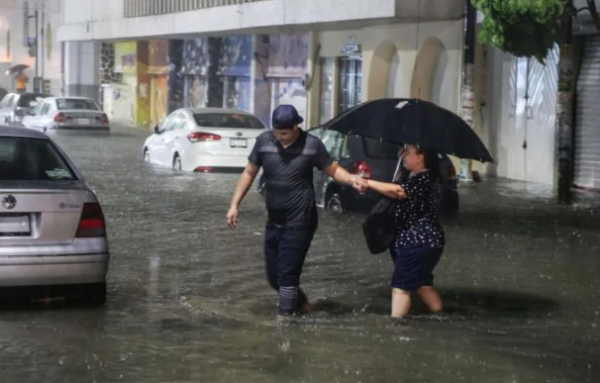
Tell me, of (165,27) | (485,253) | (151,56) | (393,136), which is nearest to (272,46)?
(165,27)

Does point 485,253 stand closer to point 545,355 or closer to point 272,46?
point 545,355

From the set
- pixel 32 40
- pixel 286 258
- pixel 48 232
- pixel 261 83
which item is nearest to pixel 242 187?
pixel 286 258

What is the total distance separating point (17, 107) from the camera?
36.2 meters

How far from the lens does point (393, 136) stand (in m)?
10.3

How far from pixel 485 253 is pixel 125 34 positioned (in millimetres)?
31604

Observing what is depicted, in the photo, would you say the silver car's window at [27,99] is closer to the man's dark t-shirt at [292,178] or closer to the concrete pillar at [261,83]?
the concrete pillar at [261,83]

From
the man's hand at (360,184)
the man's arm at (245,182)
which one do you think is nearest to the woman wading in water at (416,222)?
the man's hand at (360,184)

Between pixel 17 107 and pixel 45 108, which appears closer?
pixel 45 108

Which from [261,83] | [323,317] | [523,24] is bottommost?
[323,317]

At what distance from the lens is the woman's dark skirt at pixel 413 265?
340 inches

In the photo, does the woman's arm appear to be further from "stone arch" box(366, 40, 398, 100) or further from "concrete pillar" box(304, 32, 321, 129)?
"concrete pillar" box(304, 32, 321, 129)

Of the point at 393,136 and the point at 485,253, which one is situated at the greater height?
the point at 393,136

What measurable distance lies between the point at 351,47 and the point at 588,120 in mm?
9015

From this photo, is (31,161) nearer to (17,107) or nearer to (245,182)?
(245,182)
